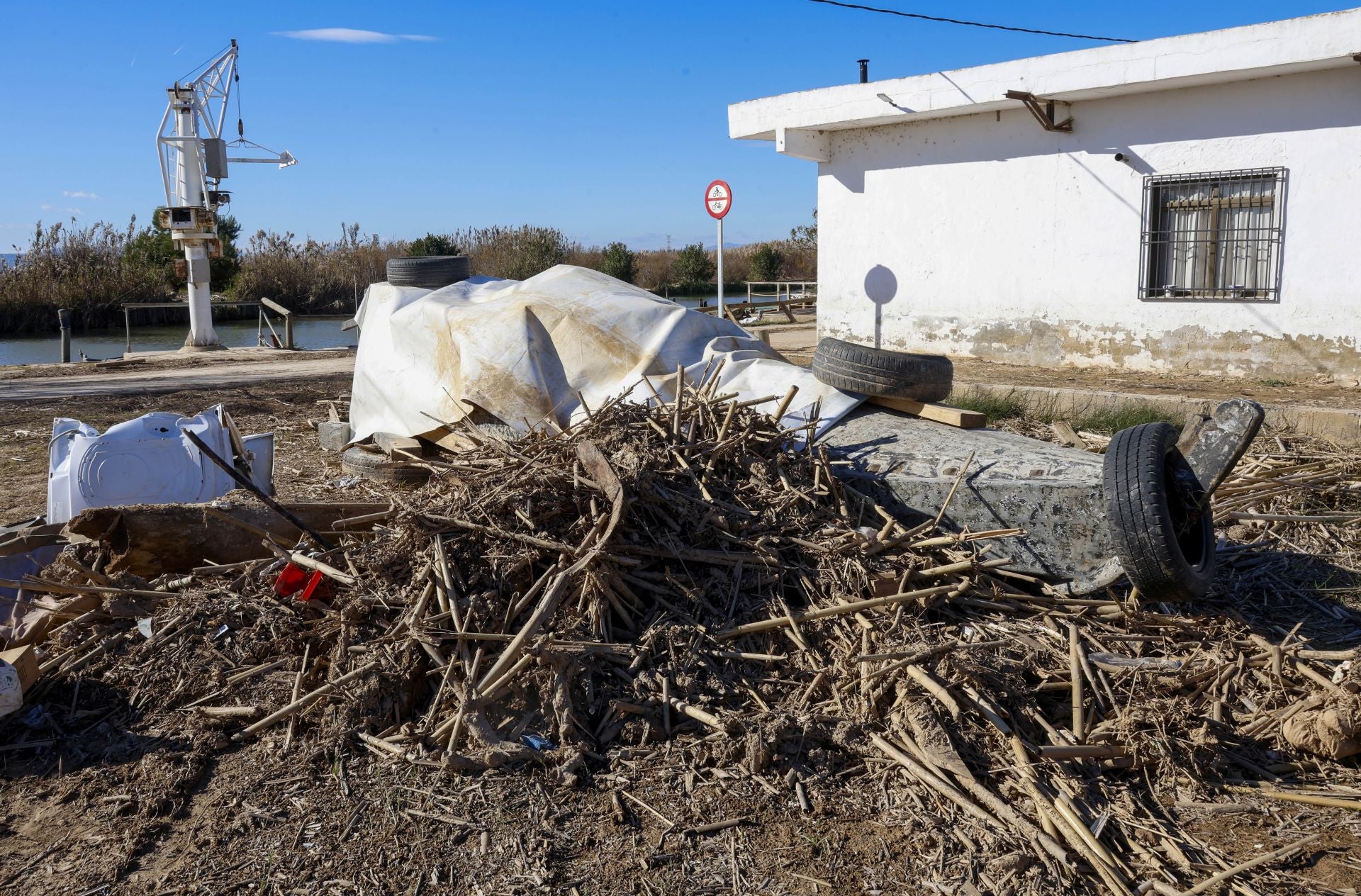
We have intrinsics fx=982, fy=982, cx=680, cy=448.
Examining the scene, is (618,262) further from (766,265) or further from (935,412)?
(935,412)

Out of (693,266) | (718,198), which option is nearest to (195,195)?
(718,198)

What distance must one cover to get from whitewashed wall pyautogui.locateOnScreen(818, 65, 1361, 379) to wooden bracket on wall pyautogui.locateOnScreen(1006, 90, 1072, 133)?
121mm

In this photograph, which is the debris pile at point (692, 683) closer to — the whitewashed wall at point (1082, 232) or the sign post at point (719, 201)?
the whitewashed wall at point (1082, 232)

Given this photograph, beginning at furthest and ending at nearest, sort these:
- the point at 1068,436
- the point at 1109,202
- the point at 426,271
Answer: the point at 1109,202 → the point at 426,271 → the point at 1068,436

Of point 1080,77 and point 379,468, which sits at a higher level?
point 1080,77

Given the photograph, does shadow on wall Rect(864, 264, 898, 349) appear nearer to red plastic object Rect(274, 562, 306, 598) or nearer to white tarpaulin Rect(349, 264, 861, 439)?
white tarpaulin Rect(349, 264, 861, 439)

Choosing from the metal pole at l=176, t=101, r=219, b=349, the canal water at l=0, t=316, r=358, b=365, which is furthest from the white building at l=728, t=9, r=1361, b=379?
the canal water at l=0, t=316, r=358, b=365

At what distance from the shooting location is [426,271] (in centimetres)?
811

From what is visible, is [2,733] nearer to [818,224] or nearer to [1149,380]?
[1149,380]

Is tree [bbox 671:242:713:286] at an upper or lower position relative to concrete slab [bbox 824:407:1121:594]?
upper

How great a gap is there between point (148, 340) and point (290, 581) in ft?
92.2

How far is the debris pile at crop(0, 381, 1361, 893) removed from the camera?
122 inches

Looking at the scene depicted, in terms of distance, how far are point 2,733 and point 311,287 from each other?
116ft

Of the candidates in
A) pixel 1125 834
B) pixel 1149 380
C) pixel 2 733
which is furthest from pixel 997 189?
pixel 2 733
